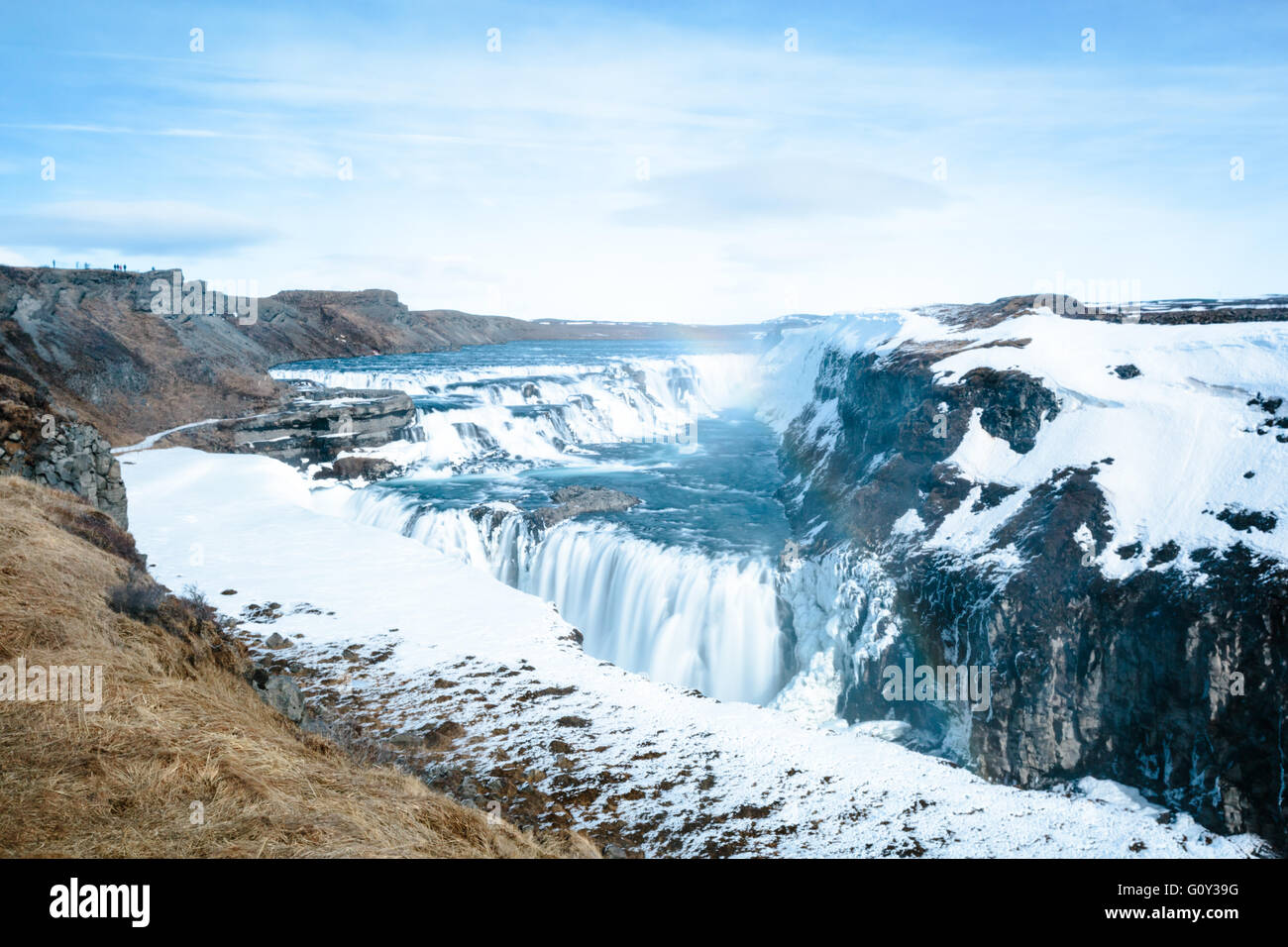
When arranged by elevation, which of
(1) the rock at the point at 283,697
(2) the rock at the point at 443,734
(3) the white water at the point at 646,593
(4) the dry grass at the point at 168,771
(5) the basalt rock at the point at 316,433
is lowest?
(3) the white water at the point at 646,593

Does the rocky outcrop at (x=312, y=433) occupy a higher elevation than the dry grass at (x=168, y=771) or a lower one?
higher

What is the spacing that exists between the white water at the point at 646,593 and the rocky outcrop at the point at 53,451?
10.3 meters

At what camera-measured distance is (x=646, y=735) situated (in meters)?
9.62

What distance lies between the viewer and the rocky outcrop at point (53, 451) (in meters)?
14.0

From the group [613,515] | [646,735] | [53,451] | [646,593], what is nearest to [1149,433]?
[646,593]

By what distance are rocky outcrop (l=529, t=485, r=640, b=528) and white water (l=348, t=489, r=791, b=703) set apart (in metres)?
0.48

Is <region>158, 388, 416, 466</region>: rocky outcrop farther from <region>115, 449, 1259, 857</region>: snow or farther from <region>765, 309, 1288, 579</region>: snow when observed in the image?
<region>765, 309, 1288, 579</region>: snow

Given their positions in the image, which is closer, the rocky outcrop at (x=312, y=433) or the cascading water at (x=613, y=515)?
the cascading water at (x=613, y=515)

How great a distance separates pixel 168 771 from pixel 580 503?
21.4 metres

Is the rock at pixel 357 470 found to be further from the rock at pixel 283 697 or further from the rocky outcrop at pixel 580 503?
the rock at pixel 283 697

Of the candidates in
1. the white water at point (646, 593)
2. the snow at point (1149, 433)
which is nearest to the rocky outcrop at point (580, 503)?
the white water at point (646, 593)

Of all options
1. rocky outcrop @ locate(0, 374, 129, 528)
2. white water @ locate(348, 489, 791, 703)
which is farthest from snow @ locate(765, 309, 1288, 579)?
rocky outcrop @ locate(0, 374, 129, 528)

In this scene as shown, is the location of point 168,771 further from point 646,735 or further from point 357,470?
point 357,470

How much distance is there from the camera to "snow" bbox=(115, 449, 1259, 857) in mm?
7621
